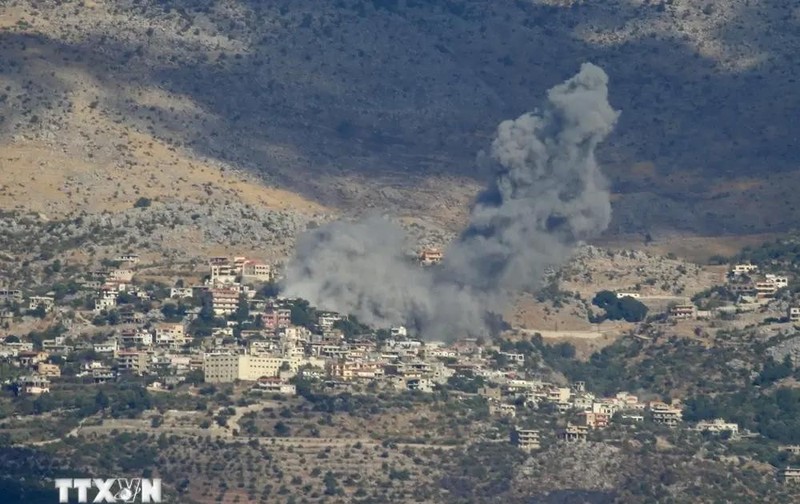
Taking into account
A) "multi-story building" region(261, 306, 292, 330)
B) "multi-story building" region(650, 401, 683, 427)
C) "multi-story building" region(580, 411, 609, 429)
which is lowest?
"multi-story building" region(580, 411, 609, 429)

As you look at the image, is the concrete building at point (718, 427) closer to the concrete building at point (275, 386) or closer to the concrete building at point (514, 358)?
the concrete building at point (514, 358)

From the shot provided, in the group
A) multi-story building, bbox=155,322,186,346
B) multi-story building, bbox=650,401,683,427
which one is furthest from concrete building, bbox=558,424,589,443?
multi-story building, bbox=155,322,186,346

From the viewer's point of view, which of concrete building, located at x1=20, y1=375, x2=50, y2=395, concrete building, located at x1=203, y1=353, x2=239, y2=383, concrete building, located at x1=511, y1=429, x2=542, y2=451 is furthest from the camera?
concrete building, located at x1=203, y1=353, x2=239, y2=383

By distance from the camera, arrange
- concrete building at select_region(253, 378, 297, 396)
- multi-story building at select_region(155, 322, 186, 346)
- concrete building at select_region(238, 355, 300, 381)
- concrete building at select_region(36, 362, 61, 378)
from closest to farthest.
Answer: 1. concrete building at select_region(253, 378, 297, 396)
2. concrete building at select_region(36, 362, 61, 378)
3. concrete building at select_region(238, 355, 300, 381)
4. multi-story building at select_region(155, 322, 186, 346)

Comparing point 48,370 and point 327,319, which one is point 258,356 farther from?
point 327,319

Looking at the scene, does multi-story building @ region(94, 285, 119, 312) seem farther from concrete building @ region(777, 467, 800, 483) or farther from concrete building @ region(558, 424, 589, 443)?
concrete building @ region(777, 467, 800, 483)

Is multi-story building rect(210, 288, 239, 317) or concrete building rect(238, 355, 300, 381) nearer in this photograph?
concrete building rect(238, 355, 300, 381)
